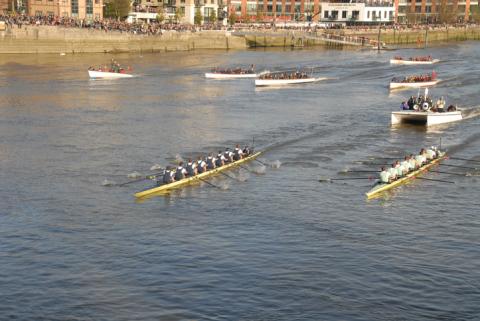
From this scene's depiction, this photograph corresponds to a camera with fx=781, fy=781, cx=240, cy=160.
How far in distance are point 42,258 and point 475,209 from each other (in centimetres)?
2161

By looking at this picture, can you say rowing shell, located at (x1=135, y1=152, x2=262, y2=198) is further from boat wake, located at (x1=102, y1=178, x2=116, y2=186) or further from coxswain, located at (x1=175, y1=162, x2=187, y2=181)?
boat wake, located at (x1=102, y1=178, x2=116, y2=186)

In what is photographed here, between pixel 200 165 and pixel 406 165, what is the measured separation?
1184 cm

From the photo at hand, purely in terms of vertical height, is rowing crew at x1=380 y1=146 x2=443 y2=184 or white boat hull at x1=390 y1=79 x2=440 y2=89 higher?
white boat hull at x1=390 y1=79 x2=440 y2=89

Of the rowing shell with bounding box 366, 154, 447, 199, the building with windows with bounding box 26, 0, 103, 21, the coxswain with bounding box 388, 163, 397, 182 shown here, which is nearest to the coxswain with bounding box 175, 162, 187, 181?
the rowing shell with bounding box 366, 154, 447, 199

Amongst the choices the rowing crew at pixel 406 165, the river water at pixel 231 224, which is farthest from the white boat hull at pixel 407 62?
the rowing crew at pixel 406 165

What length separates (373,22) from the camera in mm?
176875

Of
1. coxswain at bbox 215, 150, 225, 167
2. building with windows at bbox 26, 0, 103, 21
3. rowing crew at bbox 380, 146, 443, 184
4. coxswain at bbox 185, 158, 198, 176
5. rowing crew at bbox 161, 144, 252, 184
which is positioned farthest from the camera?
building with windows at bbox 26, 0, 103, 21

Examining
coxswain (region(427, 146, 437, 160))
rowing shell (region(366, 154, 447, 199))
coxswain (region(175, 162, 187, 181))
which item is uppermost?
coxswain (region(427, 146, 437, 160))

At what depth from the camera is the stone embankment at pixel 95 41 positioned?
108625mm

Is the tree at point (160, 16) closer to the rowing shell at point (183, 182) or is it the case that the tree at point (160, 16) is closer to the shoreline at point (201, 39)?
the shoreline at point (201, 39)

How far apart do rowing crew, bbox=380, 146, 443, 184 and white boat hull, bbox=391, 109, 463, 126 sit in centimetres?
1272

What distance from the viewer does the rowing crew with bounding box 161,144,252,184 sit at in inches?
1657

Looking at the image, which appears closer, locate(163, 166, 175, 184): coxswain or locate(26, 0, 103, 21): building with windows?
locate(163, 166, 175, 184): coxswain

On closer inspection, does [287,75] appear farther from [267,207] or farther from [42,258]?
[42,258]
